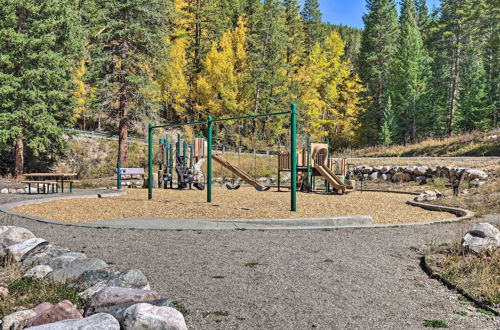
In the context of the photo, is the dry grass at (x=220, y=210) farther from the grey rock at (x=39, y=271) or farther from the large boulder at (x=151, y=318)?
the large boulder at (x=151, y=318)

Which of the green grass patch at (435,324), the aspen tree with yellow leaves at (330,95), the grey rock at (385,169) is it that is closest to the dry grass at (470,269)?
the green grass patch at (435,324)

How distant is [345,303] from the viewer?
4508mm

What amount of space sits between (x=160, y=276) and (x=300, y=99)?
4392 cm

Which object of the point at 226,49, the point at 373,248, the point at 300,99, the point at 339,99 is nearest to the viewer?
the point at 373,248

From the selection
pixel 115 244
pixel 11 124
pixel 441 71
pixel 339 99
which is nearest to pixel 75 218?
pixel 115 244

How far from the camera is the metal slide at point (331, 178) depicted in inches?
714

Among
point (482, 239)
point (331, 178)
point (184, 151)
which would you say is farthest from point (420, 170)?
point (482, 239)

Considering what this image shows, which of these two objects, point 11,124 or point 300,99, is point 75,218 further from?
point 300,99

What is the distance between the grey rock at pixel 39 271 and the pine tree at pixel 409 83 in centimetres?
4804

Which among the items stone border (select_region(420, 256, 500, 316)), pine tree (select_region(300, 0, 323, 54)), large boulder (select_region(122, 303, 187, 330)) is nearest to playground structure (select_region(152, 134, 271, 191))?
stone border (select_region(420, 256, 500, 316))

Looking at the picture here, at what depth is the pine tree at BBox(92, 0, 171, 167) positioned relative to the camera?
27.9 metres

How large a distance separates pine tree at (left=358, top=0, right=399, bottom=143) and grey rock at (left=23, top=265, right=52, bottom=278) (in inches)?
2166

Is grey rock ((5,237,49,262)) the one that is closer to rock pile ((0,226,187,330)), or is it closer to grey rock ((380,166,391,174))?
rock pile ((0,226,187,330))

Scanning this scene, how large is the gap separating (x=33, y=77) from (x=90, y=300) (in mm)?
26101
